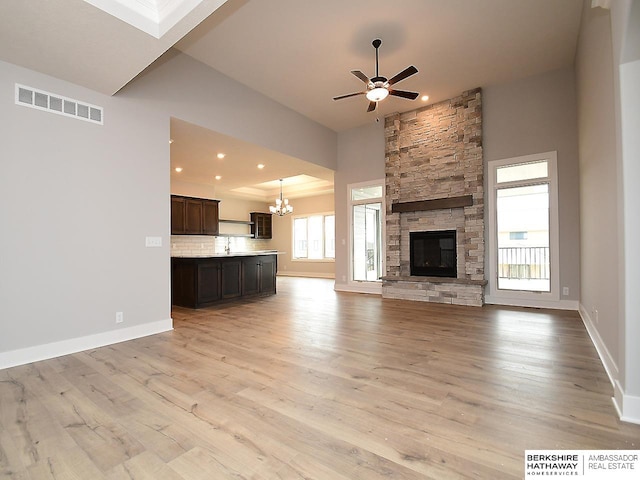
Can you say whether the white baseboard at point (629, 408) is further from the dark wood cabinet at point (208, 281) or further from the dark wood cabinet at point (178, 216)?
the dark wood cabinet at point (178, 216)

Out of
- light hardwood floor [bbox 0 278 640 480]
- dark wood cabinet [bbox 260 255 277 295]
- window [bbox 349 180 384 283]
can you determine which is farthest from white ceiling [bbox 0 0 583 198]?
light hardwood floor [bbox 0 278 640 480]

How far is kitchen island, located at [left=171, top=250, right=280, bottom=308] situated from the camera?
5488mm

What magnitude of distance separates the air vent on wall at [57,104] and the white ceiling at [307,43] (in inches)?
8.4

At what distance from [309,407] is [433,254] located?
16.3ft

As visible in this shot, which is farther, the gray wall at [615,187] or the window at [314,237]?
the window at [314,237]

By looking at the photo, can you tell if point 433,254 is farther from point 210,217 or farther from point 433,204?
point 210,217

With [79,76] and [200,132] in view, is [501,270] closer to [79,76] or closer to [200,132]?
[200,132]

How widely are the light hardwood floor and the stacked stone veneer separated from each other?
2.19 m

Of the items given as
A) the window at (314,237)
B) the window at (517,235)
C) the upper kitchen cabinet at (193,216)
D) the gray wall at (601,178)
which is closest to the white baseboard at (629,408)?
the gray wall at (601,178)

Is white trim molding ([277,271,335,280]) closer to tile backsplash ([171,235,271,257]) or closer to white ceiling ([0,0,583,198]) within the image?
tile backsplash ([171,235,271,257])

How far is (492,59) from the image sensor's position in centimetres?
476

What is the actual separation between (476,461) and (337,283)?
617 cm

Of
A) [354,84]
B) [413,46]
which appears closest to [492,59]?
[413,46]

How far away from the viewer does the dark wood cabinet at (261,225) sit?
12266mm
